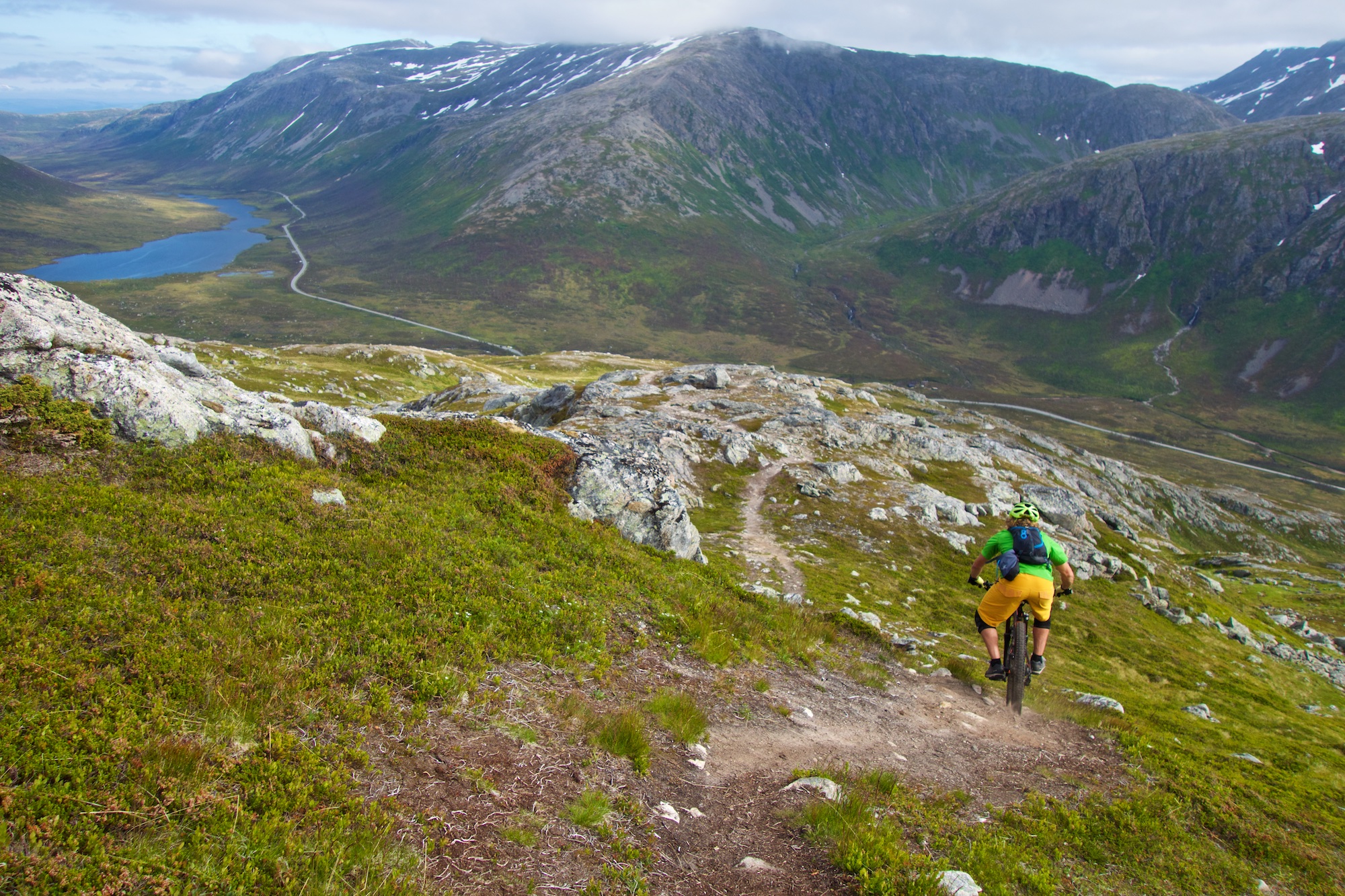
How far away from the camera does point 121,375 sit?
15.5 meters

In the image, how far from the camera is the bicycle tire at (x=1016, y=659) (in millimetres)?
14391

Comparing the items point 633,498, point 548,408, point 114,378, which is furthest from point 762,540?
point 548,408

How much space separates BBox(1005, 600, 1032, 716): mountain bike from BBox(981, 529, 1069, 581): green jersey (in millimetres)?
783

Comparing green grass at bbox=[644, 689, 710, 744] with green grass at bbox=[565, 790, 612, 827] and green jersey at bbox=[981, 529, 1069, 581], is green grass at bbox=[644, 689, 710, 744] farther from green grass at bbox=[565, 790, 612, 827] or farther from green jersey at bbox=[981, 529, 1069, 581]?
green jersey at bbox=[981, 529, 1069, 581]

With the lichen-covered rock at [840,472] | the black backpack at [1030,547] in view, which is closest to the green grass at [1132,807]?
the black backpack at [1030,547]

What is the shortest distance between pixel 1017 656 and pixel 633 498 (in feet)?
48.1

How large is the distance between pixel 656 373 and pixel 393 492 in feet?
258

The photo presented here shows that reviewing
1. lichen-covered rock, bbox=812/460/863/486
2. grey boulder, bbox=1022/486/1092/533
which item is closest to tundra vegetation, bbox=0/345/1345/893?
lichen-covered rock, bbox=812/460/863/486

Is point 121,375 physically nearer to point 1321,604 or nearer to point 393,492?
point 393,492

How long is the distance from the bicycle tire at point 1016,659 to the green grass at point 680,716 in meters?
7.74

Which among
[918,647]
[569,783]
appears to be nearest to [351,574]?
[569,783]

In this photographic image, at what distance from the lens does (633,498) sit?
25.0 m

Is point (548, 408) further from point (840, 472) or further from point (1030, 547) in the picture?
point (1030, 547)

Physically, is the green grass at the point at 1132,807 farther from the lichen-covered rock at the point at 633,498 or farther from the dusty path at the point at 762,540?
the lichen-covered rock at the point at 633,498
